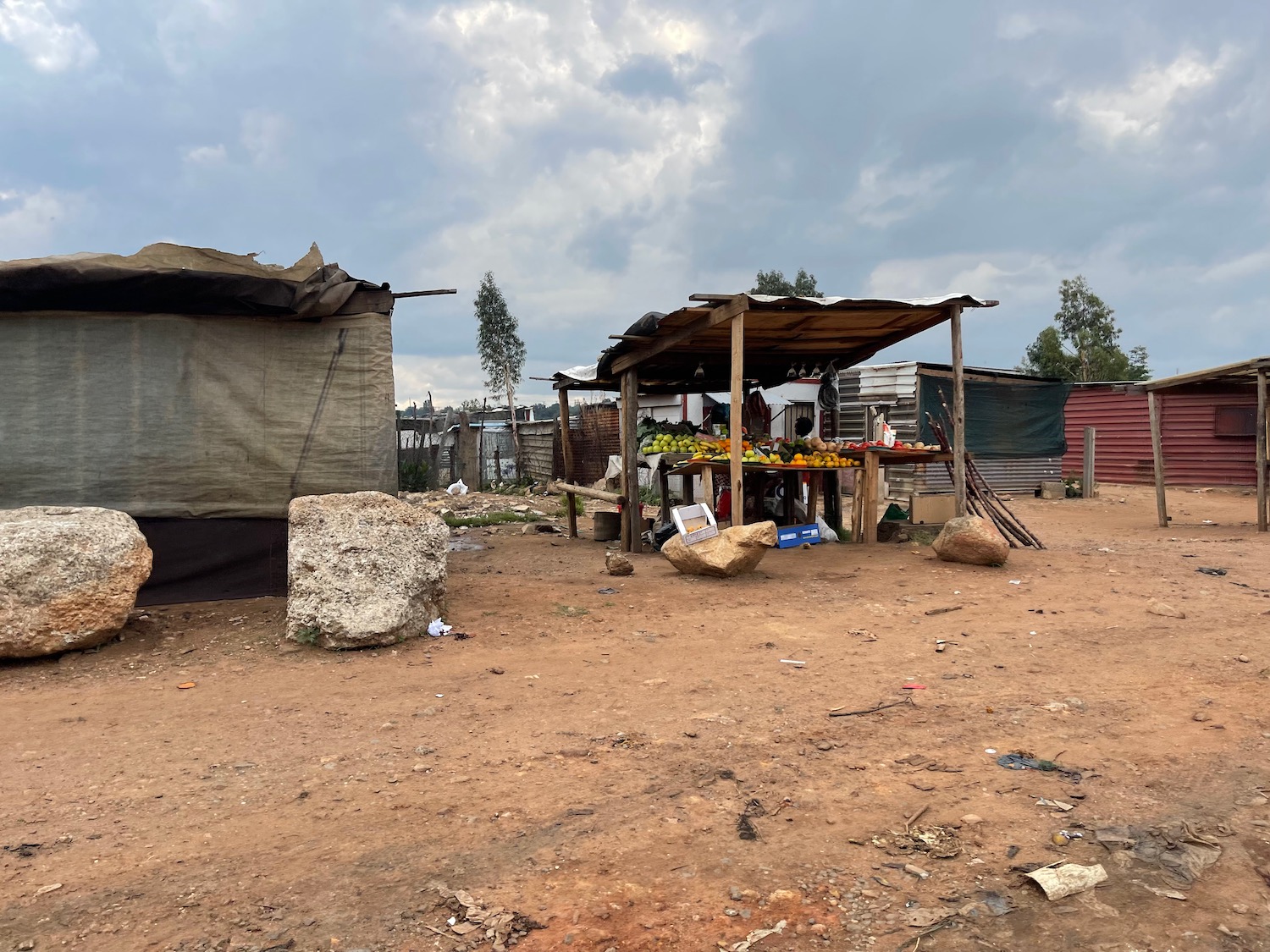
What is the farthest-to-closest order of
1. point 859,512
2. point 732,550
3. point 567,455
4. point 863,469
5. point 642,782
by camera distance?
point 567,455 → point 859,512 → point 863,469 → point 732,550 → point 642,782

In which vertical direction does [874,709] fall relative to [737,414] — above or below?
below

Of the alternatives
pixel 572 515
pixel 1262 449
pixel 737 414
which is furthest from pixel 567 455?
pixel 1262 449

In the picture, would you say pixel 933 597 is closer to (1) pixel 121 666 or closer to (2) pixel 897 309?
(2) pixel 897 309

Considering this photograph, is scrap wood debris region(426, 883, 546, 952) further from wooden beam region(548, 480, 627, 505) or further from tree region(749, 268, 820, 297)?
tree region(749, 268, 820, 297)

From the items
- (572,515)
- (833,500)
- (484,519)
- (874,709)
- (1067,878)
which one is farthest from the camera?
(484,519)

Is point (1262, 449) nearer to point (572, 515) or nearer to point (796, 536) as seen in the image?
point (796, 536)

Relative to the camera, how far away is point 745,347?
997 centimetres

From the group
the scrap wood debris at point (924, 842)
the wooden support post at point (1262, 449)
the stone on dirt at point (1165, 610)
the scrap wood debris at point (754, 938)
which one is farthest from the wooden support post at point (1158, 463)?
the scrap wood debris at point (754, 938)

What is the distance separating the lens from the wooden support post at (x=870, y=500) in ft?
30.3

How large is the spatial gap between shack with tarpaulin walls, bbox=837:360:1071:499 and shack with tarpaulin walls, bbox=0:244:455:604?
13097 millimetres

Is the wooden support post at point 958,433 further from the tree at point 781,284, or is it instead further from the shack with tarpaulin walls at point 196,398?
the tree at point 781,284

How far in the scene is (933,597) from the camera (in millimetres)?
6496

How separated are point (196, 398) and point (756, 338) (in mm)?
5867

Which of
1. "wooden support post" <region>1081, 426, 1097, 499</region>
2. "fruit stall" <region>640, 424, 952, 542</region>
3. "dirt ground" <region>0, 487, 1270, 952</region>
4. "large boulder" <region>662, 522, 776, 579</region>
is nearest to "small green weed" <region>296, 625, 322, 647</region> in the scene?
"dirt ground" <region>0, 487, 1270, 952</region>
